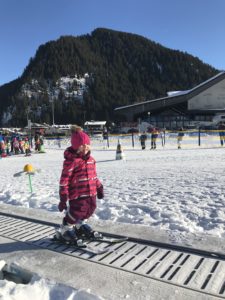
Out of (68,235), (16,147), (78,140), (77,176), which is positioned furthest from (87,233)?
(16,147)

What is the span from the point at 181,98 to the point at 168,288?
1998 inches

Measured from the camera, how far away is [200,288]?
11.1 feet

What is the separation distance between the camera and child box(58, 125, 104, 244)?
4.49 meters

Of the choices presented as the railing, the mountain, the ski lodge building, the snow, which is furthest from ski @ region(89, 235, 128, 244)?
the mountain

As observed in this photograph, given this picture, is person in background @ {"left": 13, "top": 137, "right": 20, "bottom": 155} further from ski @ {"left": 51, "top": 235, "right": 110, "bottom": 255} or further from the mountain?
the mountain

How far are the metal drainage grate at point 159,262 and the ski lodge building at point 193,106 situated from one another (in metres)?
47.3

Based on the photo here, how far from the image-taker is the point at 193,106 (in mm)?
52188

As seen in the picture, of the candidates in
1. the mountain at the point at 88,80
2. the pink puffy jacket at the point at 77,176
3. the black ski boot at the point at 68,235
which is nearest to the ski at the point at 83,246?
the black ski boot at the point at 68,235

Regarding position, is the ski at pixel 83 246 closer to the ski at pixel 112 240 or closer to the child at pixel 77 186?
the child at pixel 77 186

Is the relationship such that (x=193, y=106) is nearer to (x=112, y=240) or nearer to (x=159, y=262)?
(x=112, y=240)

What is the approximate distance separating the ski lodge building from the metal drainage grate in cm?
4730

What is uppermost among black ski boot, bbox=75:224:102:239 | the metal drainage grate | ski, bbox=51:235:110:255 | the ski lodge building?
the ski lodge building

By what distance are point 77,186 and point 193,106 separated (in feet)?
163

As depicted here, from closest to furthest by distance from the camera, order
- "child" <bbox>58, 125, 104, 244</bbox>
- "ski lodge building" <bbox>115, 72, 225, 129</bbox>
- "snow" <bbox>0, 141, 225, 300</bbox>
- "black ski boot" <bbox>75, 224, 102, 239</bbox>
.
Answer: "snow" <bbox>0, 141, 225, 300</bbox>, "child" <bbox>58, 125, 104, 244</bbox>, "black ski boot" <bbox>75, 224, 102, 239</bbox>, "ski lodge building" <bbox>115, 72, 225, 129</bbox>
